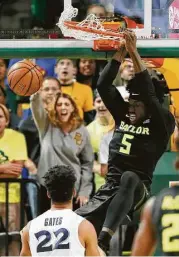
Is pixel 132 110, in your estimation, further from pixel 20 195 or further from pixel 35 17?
pixel 35 17

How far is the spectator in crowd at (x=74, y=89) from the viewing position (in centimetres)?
1280

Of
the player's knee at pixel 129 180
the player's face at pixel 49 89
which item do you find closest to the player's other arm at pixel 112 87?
the player's knee at pixel 129 180

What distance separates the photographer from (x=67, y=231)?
8.87 metres

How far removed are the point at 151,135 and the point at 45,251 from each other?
2.09m

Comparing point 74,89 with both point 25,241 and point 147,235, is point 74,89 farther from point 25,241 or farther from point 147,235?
point 147,235

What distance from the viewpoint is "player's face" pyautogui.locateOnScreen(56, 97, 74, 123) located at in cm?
1226

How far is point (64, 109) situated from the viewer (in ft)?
40.3

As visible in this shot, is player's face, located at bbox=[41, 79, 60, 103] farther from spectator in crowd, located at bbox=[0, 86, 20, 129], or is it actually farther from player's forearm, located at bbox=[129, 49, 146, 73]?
player's forearm, located at bbox=[129, 49, 146, 73]

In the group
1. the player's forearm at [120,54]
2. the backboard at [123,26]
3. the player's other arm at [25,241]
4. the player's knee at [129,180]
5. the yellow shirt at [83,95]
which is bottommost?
the player's other arm at [25,241]

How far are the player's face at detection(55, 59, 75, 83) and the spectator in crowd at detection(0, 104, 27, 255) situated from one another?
0.83m

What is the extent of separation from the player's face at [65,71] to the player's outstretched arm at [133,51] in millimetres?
2613

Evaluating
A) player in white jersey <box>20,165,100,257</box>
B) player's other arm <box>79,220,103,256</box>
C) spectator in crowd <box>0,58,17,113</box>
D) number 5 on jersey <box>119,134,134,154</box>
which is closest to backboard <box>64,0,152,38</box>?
number 5 on jersey <box>119,134,134,154</box>

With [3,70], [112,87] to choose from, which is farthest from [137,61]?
[3,70]

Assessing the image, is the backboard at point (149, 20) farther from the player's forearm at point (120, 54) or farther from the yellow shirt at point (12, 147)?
the yellow shirt at point (12, 147)
